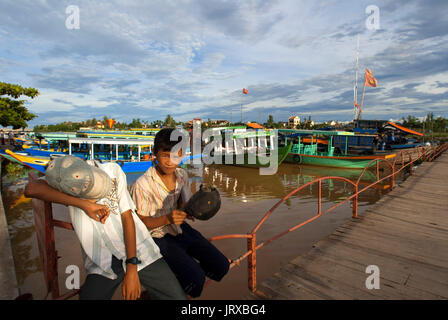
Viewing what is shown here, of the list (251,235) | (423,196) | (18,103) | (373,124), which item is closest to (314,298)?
(251,235)

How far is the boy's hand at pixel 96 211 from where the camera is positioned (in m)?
1.53

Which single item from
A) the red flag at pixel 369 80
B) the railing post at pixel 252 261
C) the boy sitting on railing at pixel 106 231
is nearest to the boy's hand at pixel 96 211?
the boy sitting on railing at pixel 106 231

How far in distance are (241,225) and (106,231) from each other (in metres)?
5.92

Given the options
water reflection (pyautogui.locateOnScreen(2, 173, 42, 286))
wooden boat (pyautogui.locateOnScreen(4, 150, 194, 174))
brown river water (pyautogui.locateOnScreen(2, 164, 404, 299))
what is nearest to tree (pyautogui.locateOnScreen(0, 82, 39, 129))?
wooden boat (pyautogui.locateOnScreen(4, 150, 194, 174))

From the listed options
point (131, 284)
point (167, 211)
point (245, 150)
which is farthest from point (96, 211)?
point (245, 150)

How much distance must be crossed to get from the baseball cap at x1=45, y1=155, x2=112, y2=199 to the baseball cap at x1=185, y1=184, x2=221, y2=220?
649 mm

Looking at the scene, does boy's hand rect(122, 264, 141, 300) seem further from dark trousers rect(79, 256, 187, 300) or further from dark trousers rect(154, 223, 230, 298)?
dark trousers rect(154, 223, 230, 298)

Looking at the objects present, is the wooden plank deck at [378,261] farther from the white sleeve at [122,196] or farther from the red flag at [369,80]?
the red flag at [369,80]

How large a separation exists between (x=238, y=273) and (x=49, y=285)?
3.52 meters

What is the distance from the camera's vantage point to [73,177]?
56.5 inches

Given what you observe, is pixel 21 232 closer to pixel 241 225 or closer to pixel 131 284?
pixel 241 225

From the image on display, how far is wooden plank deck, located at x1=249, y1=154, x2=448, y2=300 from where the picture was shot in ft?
8.50

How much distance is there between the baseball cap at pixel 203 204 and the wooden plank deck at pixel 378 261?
1303 millimetres

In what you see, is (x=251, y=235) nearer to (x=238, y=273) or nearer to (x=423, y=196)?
(x=238, y=273)
